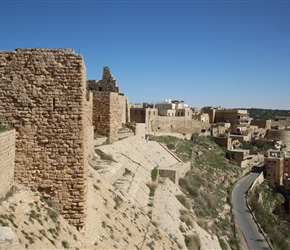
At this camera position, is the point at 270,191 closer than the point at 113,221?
No

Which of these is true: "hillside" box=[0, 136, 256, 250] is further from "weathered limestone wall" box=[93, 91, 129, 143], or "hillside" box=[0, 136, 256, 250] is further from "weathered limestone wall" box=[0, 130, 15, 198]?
"weathered limestone wall" box=[93, 91, 129, 143]

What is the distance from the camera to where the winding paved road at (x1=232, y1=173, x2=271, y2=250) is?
21.5 metres

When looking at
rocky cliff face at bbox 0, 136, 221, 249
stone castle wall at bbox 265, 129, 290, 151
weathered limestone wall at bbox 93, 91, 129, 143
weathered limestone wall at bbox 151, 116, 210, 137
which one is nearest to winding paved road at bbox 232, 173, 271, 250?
rocky cliff face at bbox 0, 136, 221, 249

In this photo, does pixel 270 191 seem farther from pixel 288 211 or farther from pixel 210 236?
pixel 210 236

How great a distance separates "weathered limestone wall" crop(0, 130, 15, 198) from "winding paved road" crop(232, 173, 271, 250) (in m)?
17.3

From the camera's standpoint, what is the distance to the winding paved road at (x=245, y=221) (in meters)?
21.5

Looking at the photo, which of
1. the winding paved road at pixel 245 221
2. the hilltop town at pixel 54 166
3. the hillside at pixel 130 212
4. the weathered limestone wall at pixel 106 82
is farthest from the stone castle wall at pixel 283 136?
the hilltop town at pixel 54 166

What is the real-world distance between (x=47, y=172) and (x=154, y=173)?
12.5 m

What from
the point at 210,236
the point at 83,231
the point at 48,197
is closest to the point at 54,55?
the point at 48,197

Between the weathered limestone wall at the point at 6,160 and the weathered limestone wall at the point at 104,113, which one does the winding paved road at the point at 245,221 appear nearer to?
the weathered limestone wall at the point at 104,113

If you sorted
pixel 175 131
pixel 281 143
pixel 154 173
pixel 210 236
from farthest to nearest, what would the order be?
pixel 281 143, pixel 175 131, pixel 154 173, pixel 210 236

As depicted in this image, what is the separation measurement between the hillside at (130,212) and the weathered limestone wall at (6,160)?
0.22 m

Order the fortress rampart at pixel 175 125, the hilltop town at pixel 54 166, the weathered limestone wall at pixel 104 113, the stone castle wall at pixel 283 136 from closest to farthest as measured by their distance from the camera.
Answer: the hilltop town at pixel 54 166, the weathered limestone wall at pixel 104 113, the fortress rampart at pixel 175 125, the stone castle wall at pixel 283 136

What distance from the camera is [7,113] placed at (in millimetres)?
6949
